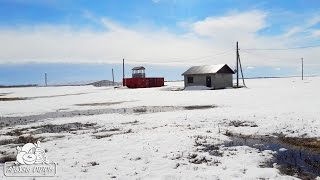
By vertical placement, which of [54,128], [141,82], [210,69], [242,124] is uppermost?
[210,69]

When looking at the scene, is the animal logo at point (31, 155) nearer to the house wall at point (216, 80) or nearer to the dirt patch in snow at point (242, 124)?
the dirt patch in snow at point (242, 124)

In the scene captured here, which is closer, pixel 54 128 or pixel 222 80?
pixel 54 128

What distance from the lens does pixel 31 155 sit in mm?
12102

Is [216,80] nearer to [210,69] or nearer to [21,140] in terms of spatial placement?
[210,69]

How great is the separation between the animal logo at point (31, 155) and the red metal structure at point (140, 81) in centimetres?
6440

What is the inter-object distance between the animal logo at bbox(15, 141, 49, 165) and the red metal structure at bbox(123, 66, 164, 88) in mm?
64402

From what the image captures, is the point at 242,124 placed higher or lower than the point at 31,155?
higher

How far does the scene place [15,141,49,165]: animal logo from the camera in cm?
1123

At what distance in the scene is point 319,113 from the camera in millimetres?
20594

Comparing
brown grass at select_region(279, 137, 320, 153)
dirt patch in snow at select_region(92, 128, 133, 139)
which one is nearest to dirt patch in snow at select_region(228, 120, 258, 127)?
brown grass at select_region(279, 137, 320, 153)

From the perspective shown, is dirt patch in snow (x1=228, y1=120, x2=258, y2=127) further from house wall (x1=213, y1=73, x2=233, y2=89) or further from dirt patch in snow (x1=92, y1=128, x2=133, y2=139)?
house wall (x1=213, y1=73, x2=233, y2=89)

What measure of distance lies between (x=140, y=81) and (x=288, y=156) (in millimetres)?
66786

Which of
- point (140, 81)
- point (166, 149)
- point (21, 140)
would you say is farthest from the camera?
point (140, 81)

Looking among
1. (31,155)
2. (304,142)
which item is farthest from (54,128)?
(304,142)
